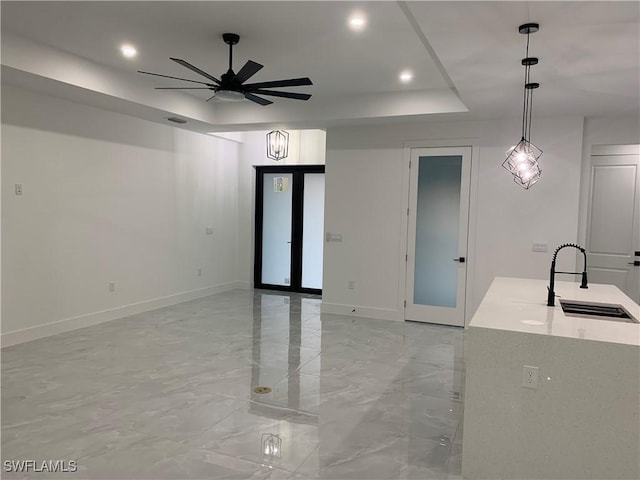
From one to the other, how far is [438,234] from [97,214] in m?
4.34

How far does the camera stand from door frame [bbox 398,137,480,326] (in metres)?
5.84

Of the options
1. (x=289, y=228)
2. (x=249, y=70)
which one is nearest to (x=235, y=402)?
(x=249, y=70)

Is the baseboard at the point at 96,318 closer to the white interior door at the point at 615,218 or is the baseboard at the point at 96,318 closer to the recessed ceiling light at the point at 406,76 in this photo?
the recessed ceiling light at the point at 406,76

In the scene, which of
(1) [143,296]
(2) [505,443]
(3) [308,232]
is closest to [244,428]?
(2) [505,443]

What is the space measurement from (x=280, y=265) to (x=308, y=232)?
0.81 metres

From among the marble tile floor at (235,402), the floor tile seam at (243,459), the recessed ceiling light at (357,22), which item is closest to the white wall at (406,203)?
the marble tile floor at (235,402)

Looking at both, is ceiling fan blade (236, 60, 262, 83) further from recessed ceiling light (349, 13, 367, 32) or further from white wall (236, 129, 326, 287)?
white wall (236, 129, 326, 287)

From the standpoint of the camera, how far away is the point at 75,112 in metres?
5.36

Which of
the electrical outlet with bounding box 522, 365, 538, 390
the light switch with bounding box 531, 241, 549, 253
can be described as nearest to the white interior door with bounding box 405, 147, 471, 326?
the light switch with bounding box 531, 241, 549, 253

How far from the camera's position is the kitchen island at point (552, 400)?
7.40 feet

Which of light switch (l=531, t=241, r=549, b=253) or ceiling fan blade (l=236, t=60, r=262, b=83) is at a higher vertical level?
ceiling fan blade (l=236, t=60, r=262, b=83)

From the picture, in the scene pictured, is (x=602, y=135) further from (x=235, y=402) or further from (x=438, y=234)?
(x=235, y=402)

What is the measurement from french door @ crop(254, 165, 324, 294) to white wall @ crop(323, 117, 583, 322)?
4.39 ft

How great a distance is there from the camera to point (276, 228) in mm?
8289
